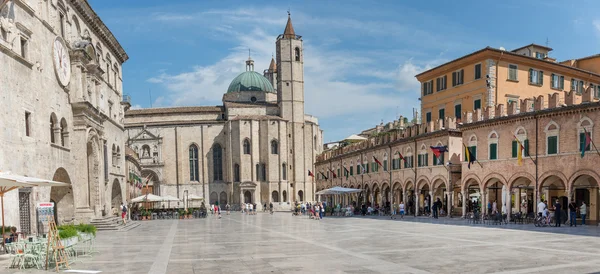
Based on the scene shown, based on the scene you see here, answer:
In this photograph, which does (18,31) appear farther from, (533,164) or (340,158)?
(340,158)

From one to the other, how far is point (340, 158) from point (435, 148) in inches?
989

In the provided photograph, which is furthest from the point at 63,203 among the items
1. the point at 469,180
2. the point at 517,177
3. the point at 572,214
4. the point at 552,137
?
the point at 552,137

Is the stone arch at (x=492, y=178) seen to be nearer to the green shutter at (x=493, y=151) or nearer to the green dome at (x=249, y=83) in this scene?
the green shutter at (x=493, y=151)

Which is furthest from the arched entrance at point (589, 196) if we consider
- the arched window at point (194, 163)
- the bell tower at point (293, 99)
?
the arched window at point (194, 163)

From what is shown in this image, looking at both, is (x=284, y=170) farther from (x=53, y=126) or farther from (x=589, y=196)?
(x=53, y=126)

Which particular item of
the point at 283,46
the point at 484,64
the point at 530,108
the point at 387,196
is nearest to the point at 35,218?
the point at 530,108

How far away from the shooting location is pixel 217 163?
77438mm

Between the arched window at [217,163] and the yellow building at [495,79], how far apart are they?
42086 mm

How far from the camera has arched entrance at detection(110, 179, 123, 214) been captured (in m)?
37.6

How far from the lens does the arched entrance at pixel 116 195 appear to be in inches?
1481

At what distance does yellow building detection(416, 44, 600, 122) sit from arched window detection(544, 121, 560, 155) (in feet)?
23.0

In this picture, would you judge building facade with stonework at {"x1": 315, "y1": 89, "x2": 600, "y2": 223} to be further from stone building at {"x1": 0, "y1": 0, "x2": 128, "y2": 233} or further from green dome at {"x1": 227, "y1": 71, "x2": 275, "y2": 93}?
green dome at {"x1": 227, "y1": 71, "x2": 275, "y2": 93}

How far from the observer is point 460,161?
3578cm

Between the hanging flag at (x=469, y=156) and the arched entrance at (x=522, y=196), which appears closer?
the arched entrance at (x=522, y=196)
